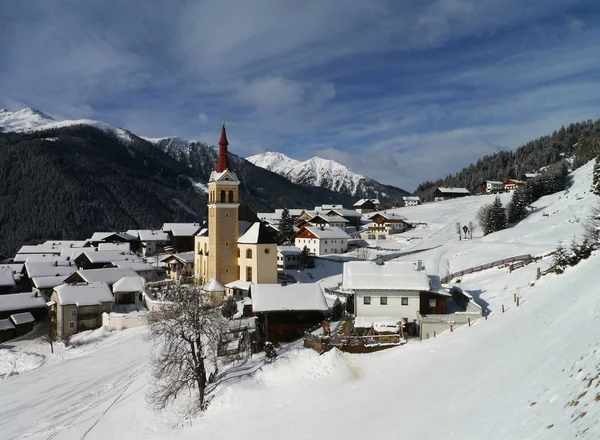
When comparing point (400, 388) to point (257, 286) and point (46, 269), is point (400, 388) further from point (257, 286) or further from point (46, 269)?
point (46, 269)

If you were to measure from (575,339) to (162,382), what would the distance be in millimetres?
23236

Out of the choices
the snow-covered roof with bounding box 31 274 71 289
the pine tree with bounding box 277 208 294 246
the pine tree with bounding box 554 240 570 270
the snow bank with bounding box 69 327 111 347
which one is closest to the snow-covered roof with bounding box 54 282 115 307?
the snow bank with bounding box 69 327 111 347

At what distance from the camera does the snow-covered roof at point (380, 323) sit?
27202 mm

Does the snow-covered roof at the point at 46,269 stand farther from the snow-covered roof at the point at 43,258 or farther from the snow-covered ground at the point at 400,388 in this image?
the snow-covered ground at the point at 400,388

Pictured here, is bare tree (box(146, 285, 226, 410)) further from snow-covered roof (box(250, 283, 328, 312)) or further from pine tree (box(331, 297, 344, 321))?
pine tree (box(331, 297, 344, 321))

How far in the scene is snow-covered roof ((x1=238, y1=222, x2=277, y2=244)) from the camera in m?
52.3

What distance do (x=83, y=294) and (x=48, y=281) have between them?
15.7 meters

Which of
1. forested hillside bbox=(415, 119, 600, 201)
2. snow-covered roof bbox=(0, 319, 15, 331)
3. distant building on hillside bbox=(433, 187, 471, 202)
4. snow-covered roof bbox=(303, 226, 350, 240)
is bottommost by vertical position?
snow-covered roof bbox=(0, 319, 15, 331)

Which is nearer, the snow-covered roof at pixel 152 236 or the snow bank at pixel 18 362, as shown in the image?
the snow bank at pixel 18 362

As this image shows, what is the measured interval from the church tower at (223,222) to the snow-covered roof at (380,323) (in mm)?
27532

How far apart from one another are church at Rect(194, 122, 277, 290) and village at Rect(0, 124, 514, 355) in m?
0.13


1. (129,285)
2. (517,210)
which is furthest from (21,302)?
(517,210)

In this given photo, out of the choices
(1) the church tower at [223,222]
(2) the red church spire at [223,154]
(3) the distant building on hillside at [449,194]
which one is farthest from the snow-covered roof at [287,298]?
(3) the distant building on hillside at [449,194]

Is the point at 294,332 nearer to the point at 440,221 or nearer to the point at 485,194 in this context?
the point at 440,221
